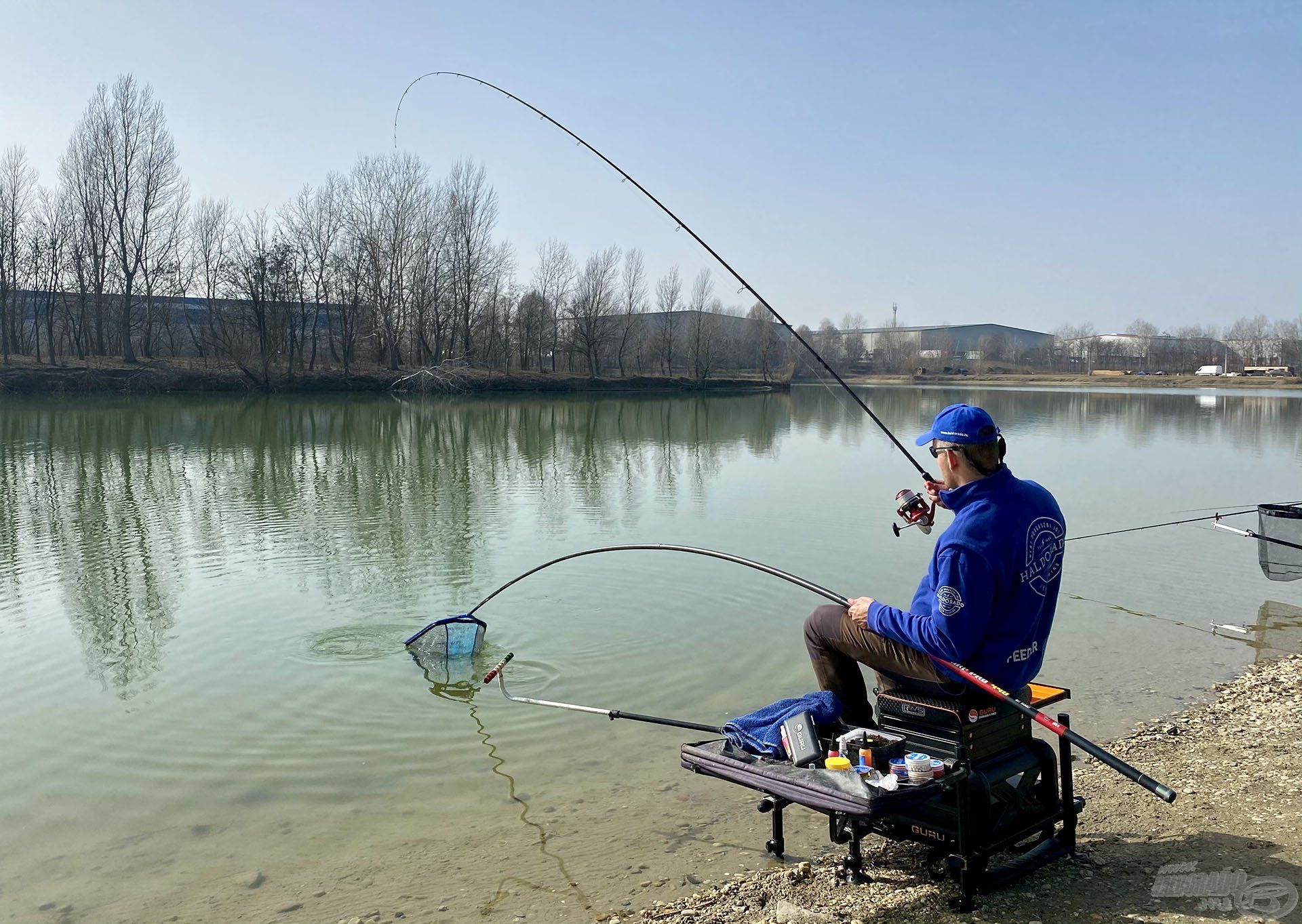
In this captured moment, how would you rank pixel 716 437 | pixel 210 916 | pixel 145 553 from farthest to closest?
pixel 716 437 → pixel 145 553 → pixel 210 916

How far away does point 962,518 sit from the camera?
10.3 ft

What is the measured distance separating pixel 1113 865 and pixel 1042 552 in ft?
4.05

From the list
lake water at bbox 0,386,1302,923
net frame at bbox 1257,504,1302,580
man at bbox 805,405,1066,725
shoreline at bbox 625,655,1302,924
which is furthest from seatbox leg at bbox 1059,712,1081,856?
net frame at bbox 1257,504,1302,580

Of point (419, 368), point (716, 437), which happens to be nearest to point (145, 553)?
point (716, 437)

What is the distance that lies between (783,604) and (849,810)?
5747 millimetres

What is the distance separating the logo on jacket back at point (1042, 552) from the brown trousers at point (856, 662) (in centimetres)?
44

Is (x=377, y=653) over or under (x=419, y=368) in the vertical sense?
under

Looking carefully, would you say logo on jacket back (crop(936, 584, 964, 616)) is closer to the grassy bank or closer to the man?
the man

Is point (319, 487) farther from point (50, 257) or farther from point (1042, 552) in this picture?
point (50, 257)

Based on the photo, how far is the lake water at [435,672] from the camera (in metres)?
4.25

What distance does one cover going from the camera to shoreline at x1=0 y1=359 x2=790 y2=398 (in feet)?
137

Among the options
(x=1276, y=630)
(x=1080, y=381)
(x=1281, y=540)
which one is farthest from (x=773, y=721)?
(x=1080, y=381)

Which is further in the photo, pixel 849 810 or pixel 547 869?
pixel 547 869

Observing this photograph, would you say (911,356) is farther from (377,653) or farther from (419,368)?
(377,653)
